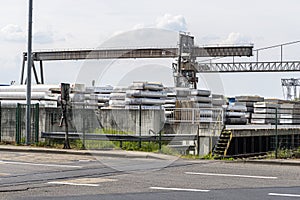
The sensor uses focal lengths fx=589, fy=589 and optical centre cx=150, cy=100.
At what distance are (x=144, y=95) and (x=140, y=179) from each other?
872 inches

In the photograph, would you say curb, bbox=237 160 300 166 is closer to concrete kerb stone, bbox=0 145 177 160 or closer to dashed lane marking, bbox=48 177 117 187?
concrete kerb stone, bbox=0 145 177 160

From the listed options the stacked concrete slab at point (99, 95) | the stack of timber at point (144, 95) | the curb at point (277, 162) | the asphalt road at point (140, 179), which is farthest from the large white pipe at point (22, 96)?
the curb at point (277, 162)

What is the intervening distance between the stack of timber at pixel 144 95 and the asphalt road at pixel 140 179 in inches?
605

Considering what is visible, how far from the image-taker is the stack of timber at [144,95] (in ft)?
118

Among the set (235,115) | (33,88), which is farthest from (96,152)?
(235,115)

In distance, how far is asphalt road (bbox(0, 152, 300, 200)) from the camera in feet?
39.0

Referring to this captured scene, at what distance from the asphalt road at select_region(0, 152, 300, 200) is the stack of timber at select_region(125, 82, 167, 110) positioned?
15.4m

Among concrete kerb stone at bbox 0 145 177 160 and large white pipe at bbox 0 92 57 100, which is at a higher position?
large white pipe at bbox 0 92 57 100

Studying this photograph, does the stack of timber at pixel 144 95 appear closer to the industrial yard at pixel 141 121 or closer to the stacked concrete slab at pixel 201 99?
the industrial yard at pixel 141 121

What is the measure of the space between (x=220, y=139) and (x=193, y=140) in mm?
1310

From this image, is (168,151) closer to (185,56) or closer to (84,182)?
(84,182)

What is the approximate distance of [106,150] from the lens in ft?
76.7

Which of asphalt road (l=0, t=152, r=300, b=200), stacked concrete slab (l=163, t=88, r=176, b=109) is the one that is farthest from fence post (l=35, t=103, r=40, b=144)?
stacked concrete slab (l=163, t=88, r=176, b=109)

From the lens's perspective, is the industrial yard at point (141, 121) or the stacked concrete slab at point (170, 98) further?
the stacked concrete slab at point (170, 98)
